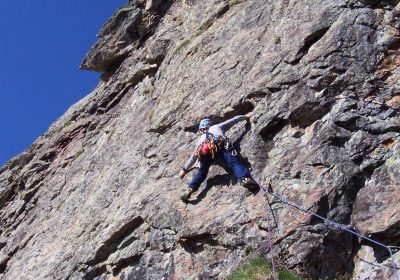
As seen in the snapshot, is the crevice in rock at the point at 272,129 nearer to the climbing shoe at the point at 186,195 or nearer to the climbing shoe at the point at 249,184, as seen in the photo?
the climbing shoe at the point at 249,184

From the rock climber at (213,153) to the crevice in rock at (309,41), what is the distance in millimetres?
1680

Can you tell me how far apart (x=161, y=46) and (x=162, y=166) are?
21.0 ft

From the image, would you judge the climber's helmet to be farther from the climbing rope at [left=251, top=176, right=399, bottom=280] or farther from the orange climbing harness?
the climbing rope at [left=251, top=176, right=399, bottom=280]

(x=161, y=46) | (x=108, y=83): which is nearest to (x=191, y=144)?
(x=161, y=46)

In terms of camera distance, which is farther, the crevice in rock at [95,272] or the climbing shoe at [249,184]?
the crevice in rock at [95,272]

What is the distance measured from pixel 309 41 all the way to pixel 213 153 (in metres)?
3.50

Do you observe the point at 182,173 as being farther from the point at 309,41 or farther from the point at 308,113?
the point at 309,41

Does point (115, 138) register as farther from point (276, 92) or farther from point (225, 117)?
point (276, 92)

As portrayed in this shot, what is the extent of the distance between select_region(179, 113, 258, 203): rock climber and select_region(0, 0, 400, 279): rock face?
0.24 m

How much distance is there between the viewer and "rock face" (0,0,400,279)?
449 inches

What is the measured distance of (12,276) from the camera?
18109 millimetres

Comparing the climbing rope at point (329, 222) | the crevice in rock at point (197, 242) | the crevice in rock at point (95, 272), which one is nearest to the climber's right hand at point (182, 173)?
the crevice in rock at point (197, 242)

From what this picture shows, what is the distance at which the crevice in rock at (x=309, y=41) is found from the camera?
45.7 feet

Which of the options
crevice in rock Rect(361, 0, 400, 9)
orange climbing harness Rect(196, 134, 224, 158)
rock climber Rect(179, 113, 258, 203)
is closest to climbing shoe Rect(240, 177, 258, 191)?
rock climber Rect(179, 113, 258, 203)
